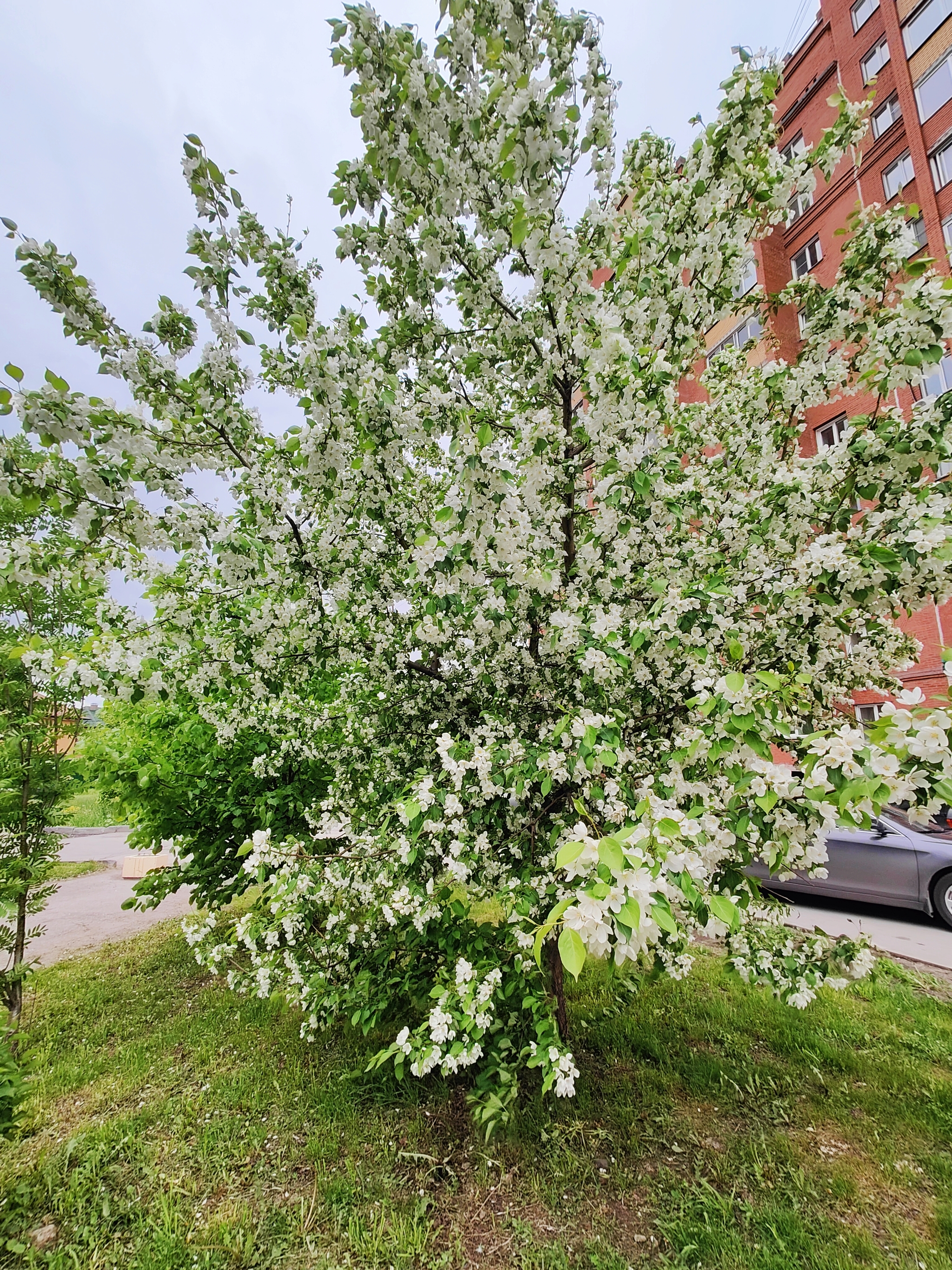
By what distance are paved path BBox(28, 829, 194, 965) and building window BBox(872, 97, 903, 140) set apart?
24669 millimetres

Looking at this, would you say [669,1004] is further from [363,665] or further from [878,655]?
[363,665]

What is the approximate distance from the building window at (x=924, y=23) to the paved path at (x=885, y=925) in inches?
832

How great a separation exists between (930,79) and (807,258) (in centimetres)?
450

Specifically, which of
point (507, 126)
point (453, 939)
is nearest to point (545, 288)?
point (507, 126)

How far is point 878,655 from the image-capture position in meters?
2.97

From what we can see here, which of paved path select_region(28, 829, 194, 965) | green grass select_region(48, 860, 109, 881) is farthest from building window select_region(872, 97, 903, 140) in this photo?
green grass select_region(48, 860, 109, 881)

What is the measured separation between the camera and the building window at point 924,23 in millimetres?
13734

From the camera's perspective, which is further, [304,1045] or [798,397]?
[304,1045]

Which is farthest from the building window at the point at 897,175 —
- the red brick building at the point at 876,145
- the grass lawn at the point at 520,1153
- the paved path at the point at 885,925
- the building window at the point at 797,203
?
the grass lawn at the point at 520,1153

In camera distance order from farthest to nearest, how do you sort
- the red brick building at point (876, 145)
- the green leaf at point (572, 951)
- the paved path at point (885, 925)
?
1. the red brick building at point (876, 145)
2. the paved path at point (885, 925)
3. the green leaf at point (572, 951)

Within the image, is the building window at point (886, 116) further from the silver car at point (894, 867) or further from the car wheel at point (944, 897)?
the car wheel at point (944, 897)

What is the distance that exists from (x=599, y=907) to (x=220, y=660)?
238 centimetres

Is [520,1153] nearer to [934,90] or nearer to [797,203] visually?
[797,203]

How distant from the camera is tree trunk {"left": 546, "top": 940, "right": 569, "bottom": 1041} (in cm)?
332
